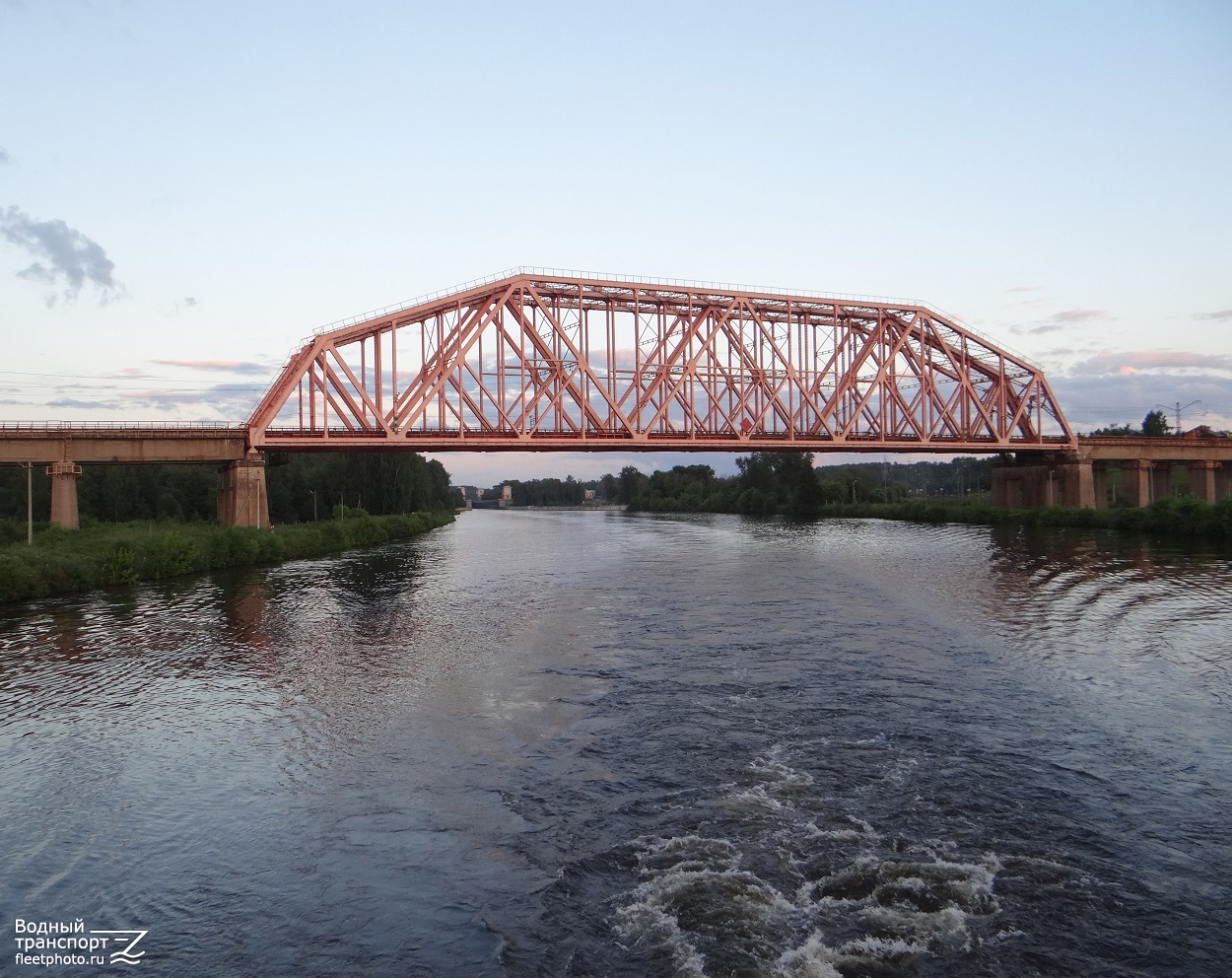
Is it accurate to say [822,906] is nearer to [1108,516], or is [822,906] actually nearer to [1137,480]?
[1108,516]

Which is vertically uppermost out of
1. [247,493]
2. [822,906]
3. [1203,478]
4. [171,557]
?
[247,493]

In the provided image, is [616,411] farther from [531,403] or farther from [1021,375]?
[1021,375]

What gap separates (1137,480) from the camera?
7994cm

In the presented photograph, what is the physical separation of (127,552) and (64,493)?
16.0 meters

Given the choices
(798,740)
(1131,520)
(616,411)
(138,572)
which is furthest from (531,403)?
(798,740)

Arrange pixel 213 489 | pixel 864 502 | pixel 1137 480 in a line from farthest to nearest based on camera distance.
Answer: pixel 864 502
pixel 213 489
pixel 1137 480

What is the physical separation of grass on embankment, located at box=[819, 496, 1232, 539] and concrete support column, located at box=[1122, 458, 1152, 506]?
11363mm

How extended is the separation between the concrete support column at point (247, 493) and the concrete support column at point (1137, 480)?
Result: 247 feet

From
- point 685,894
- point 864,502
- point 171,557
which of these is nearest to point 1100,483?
point 864,502

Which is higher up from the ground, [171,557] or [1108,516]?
[171,557]

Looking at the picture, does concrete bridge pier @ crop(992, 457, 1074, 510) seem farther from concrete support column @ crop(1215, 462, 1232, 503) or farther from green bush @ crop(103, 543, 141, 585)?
green bush @ crop(103, 543, 141, 585)

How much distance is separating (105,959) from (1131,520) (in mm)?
69090

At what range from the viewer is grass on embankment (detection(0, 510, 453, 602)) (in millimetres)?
30661

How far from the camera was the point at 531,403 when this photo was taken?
6203 cm
